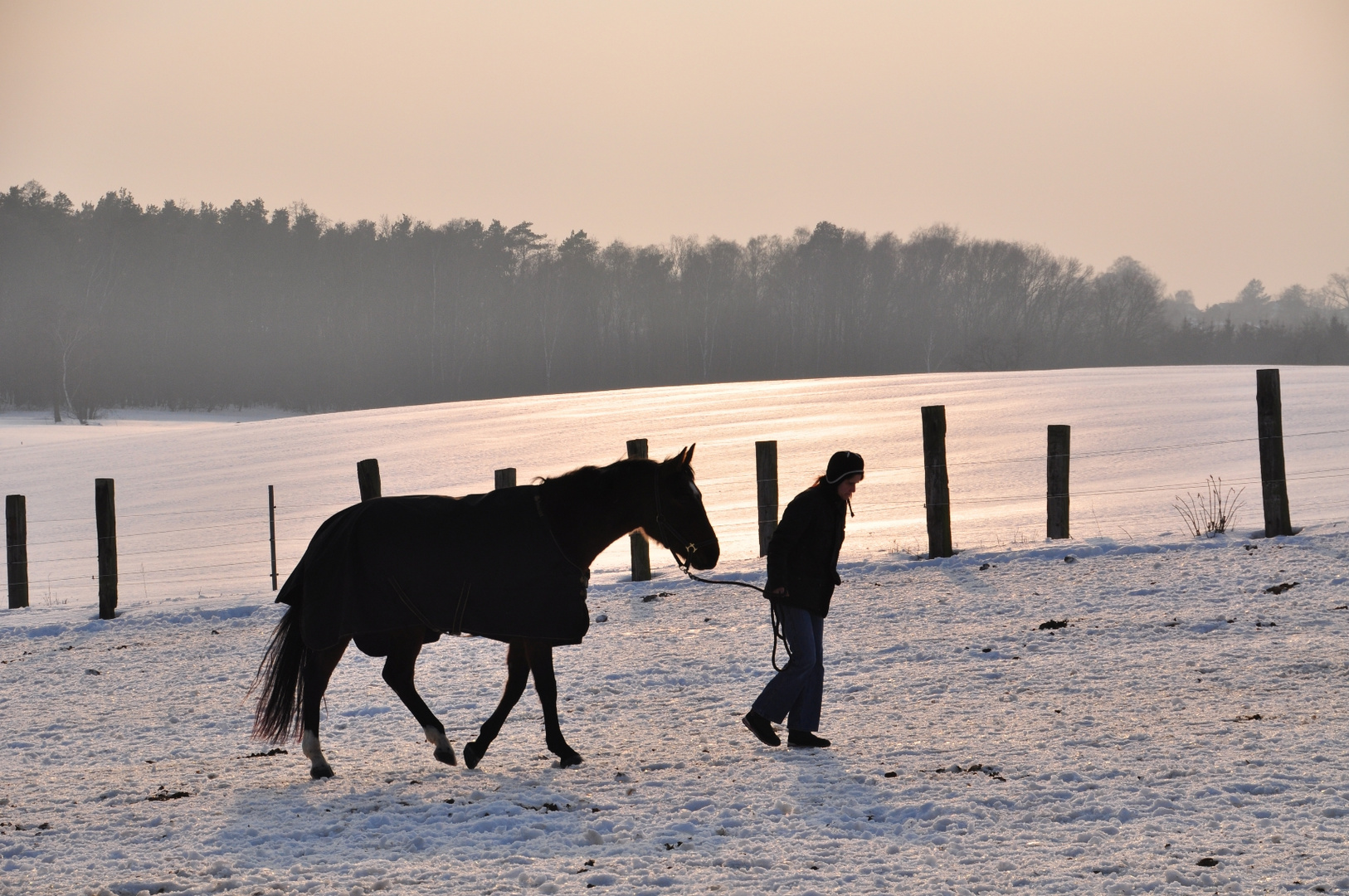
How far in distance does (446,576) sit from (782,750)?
1.91m

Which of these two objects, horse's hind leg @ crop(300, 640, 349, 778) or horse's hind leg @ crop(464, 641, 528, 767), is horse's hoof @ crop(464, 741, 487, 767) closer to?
horse's hind leg @ crop(464, 641, 528, 767)

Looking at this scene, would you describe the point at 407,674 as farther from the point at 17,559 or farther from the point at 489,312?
the point at 489,312

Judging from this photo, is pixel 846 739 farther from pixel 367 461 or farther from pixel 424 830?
pixel 367 461

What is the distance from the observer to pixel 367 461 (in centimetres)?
1141

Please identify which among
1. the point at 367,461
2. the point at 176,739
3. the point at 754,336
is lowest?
the point at 176,739

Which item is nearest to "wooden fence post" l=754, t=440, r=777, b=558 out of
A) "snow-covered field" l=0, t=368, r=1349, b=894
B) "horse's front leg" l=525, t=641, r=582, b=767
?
"snow-covered field" l=0, t=368, r=1349, b=894

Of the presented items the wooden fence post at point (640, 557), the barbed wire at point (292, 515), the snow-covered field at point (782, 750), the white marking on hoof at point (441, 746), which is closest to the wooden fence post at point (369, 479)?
the snow-covered field at point (782, 750)

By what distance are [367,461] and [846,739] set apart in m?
6.96

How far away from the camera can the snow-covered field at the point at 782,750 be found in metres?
4.15

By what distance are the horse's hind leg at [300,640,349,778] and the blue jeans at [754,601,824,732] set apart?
2.19m

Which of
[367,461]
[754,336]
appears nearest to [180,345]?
[754,336]

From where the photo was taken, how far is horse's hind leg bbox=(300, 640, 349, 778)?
18.5ft

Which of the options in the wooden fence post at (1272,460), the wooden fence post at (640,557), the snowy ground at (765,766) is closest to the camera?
the snowy ground at (765,766)

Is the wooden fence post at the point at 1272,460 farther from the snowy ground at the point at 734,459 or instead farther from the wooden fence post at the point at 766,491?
the wooden fence post at the point at 766,491
